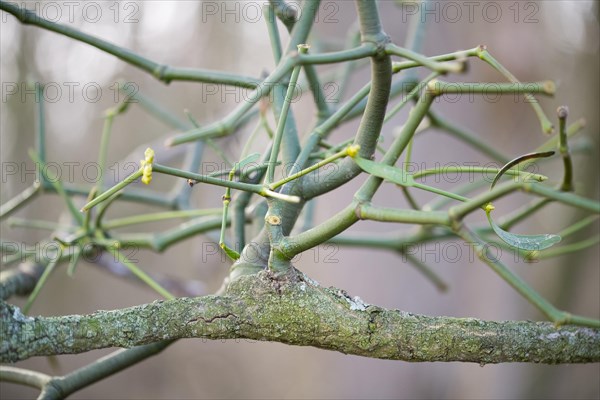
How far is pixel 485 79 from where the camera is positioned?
150 cm

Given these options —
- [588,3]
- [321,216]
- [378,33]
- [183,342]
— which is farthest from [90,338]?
[183,342]

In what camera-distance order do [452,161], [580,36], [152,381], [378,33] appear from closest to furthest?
[378,33], [452,161], [580,36], [152,381]

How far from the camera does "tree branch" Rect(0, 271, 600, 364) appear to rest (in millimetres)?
404

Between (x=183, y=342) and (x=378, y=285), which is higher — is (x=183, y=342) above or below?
below

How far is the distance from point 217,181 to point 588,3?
151 centimetres

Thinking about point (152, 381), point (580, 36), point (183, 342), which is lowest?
point (152, 381)

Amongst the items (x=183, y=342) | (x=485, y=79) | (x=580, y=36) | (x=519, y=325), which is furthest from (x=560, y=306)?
(x=183, y=342)

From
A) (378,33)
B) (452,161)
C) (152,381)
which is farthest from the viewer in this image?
(152,381)

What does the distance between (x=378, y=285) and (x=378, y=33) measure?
47.8 inches

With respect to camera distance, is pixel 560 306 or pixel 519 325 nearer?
pixel 519 325

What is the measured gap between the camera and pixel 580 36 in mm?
1605

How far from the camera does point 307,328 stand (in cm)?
42

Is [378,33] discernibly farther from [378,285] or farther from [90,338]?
[378,285]

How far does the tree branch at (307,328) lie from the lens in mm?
404
